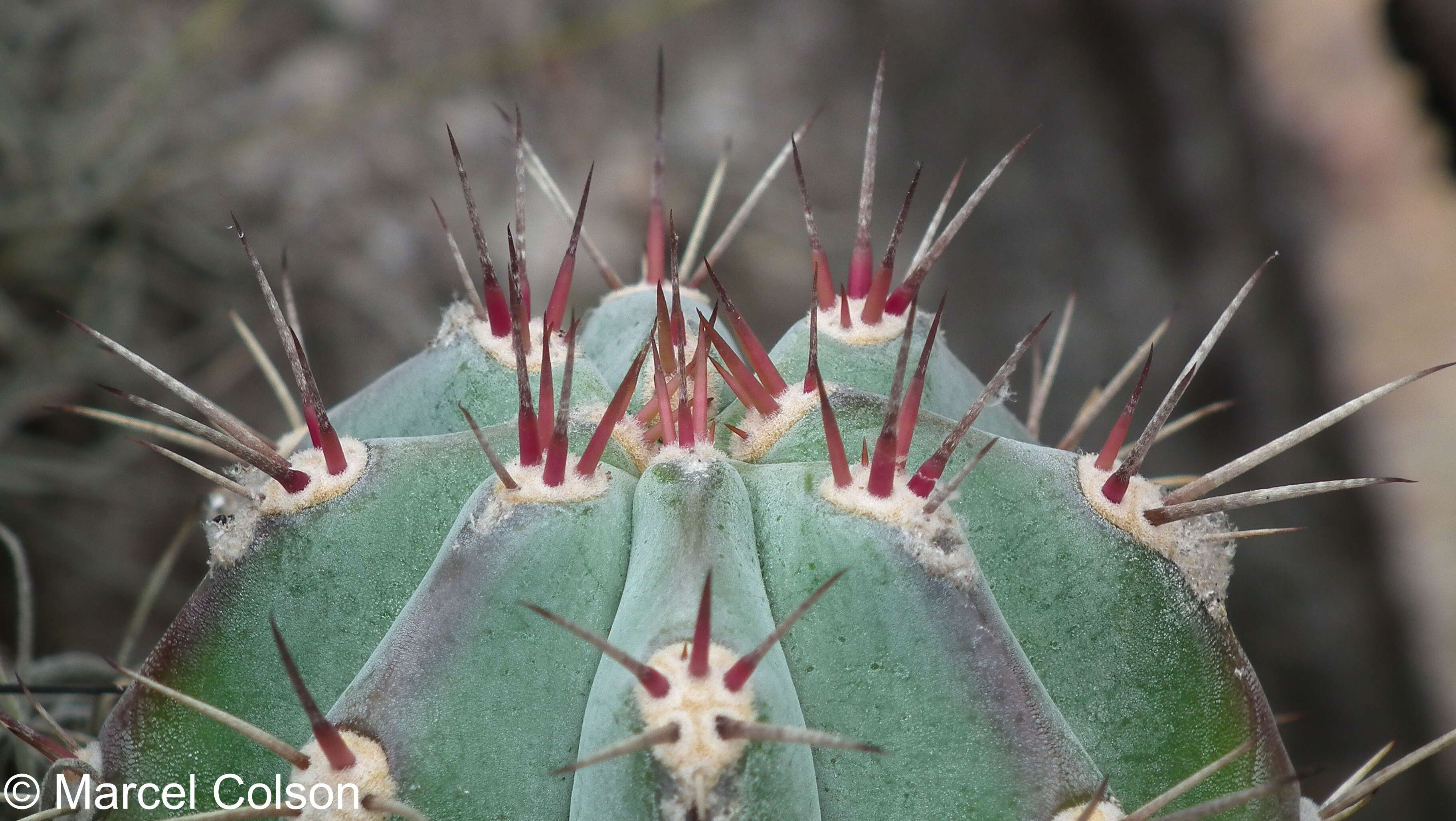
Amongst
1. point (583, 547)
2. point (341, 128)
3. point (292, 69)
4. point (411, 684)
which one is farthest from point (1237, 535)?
point (292, 69)

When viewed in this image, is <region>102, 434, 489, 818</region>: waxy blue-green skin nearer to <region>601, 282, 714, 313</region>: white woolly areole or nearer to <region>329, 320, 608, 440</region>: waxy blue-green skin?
<region>329, 320, 608, 440</region>: waxy blue-green skin

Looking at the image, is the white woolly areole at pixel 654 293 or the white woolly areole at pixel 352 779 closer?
the white woolly areole at pixel 352 779

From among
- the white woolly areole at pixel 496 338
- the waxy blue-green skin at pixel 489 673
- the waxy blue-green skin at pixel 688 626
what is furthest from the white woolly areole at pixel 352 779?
the white woolly areole at pixel 496 338

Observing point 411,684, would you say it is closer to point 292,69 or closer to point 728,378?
point 728,378

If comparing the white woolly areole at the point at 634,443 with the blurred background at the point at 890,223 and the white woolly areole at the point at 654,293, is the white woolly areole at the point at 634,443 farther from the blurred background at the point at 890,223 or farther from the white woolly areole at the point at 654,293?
the blurred background at the point at 890,223

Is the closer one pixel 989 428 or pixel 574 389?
pixel 574 389
